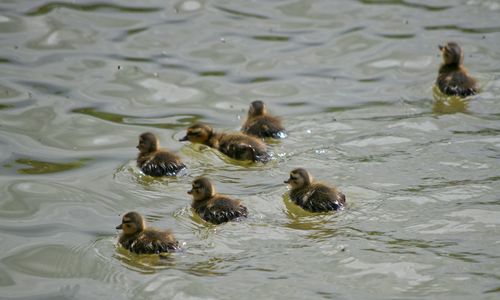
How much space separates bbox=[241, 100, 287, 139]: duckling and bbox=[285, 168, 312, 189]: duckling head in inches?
51.6

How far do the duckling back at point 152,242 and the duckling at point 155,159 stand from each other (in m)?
1.33

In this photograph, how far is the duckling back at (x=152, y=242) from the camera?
6223mm

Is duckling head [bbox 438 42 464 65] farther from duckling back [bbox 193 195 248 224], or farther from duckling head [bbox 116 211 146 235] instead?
duckling head [bbox 116 211 146 235]

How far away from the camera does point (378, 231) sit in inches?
254

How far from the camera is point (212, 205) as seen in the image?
6.72 m

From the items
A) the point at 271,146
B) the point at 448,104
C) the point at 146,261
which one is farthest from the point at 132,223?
the point at 448,104

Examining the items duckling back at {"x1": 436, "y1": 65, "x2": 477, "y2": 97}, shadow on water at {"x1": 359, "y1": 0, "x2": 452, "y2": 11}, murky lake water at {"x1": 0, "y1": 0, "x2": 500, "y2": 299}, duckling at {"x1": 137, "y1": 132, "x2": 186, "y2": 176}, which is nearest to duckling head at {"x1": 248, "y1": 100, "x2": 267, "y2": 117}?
murky lake water at {"x1": 0, "y1": 0, "x2": 500, "y2": 299}

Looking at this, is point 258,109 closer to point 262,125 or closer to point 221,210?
point 262,125

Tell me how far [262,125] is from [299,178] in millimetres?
1394

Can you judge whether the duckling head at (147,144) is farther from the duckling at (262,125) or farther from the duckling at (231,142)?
the duckling at (262,125)

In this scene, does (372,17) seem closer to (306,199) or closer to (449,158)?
(449,158)

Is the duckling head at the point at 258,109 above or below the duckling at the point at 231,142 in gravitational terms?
above

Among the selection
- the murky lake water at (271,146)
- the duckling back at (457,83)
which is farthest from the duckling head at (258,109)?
the duckling back at (457,83)

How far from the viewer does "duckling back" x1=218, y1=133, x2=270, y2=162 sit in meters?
7.92
